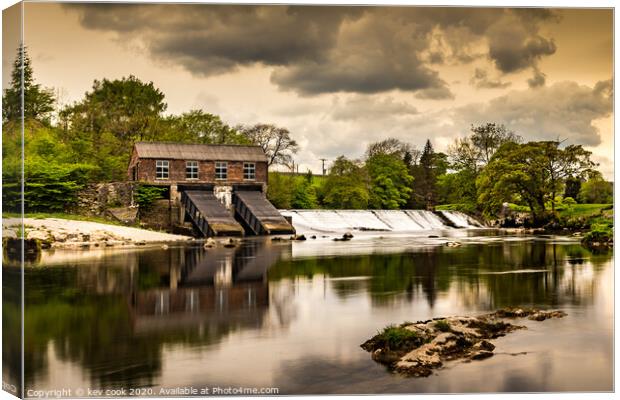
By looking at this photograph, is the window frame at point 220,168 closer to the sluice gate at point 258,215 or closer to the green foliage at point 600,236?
the sluice gate at point 258,215

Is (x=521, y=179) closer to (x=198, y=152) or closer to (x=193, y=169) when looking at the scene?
(x=198, y=152)

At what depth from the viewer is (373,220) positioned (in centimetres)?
4544

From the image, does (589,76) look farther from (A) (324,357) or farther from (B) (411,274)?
(B) (411,274)

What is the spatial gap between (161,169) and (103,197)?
14.3 ft

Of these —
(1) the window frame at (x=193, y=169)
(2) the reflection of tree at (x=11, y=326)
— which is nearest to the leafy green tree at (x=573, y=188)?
(1) the window frame at (x=193, y=169)

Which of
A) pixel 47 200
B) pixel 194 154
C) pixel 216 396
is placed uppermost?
pixel 194 154

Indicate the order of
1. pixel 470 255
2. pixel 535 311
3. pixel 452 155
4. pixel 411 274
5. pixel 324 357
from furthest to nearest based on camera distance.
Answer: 1. pixel 452 155
2. pixel 470 255
3. pixel 411 274
4. pixel 535 311
5. pixel 324 357

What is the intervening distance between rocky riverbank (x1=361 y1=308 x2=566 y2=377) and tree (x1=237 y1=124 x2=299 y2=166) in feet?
131

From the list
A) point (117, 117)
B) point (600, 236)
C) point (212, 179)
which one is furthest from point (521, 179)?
point (117, 117)

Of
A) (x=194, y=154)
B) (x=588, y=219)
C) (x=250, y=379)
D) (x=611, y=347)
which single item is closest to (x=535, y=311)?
(x=611, y=347)

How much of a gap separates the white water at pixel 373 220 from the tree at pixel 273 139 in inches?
259

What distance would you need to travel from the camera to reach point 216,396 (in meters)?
6.54

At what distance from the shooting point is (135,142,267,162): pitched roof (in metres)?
37.6

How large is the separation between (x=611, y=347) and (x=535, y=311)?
7.21ft
